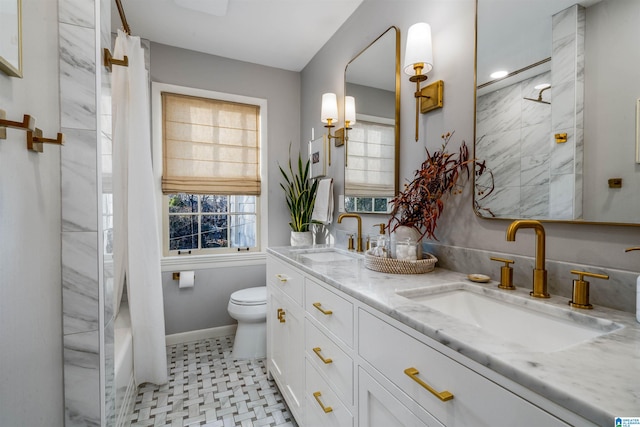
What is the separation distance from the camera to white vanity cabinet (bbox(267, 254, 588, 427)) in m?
0.58

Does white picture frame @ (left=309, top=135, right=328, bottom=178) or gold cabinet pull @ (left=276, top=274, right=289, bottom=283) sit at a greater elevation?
white picture frame @ (left=309, top=135, right=328, bottom=178)

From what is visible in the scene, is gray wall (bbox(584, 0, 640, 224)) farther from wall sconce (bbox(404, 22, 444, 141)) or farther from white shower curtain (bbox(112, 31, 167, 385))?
white shower curtain (bbox(112, 31, 167, 385))

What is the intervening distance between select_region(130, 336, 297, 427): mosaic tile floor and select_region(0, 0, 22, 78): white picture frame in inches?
69.7

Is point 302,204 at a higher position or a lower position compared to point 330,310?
higher

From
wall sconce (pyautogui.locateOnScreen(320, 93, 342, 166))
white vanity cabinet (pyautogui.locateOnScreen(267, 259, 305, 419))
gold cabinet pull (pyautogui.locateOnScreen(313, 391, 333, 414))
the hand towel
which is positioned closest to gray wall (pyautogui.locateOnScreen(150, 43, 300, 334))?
the hand towel

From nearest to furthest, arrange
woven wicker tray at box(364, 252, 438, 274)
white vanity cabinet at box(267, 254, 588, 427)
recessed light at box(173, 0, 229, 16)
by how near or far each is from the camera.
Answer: white vanity cabinet at box(267, 254, 588, 427) → woven wicker tray at box(364, 252, 438, 274) → recessed light at box(173, 0, 229, 16)

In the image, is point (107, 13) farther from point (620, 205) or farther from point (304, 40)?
point (620, 205)

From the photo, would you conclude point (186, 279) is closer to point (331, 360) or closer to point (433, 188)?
point (331, 360)

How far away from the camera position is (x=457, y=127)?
1342 mm

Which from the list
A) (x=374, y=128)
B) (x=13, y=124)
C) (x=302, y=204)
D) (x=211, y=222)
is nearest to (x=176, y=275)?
(x=211, y=222)

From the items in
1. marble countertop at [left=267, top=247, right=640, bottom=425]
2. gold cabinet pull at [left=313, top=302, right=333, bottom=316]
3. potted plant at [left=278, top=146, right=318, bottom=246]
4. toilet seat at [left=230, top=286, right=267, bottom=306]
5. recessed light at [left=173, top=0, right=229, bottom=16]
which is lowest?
toilet seat at [left=230, top=286, right=267, bottom=306]

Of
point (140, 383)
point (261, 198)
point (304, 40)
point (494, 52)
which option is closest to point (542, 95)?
point (494, 52)

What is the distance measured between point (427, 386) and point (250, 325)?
77.1 inches

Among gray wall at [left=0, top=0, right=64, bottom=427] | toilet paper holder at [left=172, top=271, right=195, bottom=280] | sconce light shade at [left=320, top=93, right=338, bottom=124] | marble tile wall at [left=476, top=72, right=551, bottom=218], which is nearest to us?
gray wall at [left=0, top=0, right=64, bottom=427]
